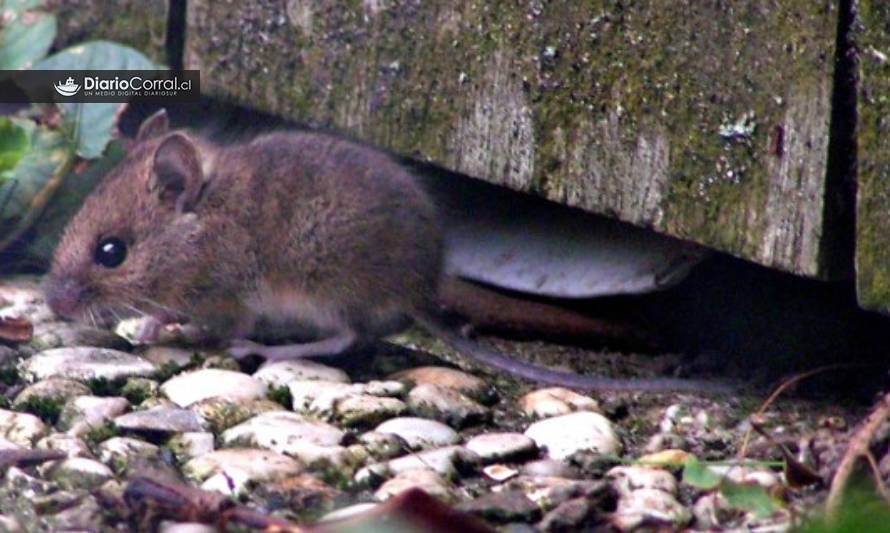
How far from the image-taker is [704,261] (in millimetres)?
4625

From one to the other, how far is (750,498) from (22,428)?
6.03ft

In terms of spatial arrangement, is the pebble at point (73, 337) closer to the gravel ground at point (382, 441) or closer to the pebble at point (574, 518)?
the gravel ground at point (382, 441)

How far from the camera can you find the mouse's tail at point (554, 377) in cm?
416

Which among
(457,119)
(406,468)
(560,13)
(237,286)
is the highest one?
(560,13)

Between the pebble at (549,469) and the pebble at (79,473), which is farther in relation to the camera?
the pebble at (549,469)

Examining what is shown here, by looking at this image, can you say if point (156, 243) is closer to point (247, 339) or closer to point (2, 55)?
point (247, 339)

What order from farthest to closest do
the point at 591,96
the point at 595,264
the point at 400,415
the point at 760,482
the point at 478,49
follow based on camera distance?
the point at 595,264 < the point at 478,49 < the point at 591,96 < the point at 400,415 < the point at 760,482

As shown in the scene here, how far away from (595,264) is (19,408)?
6.21 ft

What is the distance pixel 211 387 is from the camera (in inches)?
155

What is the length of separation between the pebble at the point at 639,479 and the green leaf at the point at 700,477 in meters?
0.20

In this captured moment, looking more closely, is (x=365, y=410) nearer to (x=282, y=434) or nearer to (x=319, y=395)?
(x=319, y=395)

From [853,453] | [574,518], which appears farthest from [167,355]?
[853,453]

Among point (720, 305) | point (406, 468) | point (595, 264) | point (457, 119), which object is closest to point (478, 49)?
point (457, 119)

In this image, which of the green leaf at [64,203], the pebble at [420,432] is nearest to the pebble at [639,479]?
the pebble at [420,432]
